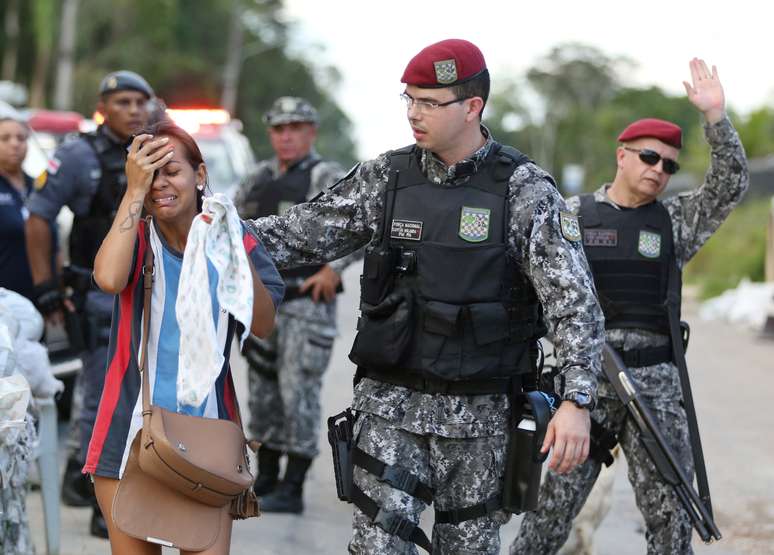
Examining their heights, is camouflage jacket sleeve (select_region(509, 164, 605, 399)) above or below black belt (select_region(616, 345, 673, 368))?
above

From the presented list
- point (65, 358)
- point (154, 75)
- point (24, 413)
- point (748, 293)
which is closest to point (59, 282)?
point (65, 358)

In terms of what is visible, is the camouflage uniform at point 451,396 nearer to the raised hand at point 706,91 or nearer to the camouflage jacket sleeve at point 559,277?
the camouflage jacket sleeve at point 559,277

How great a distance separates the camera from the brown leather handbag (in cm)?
362

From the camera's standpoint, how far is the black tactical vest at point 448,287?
411 cm

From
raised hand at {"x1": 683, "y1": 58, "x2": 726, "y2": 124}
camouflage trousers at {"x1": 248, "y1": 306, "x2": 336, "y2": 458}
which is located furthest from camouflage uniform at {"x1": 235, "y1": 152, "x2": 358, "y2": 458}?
raised hand at {"x1": 683, "y1": 58, "x2": 726, "y2": 124}

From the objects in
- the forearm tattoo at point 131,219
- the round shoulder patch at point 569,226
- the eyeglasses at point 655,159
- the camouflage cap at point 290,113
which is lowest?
the forearm tattoo at point 131,219

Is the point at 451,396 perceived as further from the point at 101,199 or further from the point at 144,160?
the point at 101,199

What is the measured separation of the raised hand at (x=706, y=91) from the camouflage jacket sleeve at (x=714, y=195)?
6 centimetres

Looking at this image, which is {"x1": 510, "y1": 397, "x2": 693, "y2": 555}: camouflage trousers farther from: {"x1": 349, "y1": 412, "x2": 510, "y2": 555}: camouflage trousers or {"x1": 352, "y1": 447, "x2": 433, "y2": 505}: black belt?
{"x1": 352, "y1": 447, "x2": 433, "y2": 505}: black belt

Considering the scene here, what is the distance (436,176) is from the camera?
427 cm

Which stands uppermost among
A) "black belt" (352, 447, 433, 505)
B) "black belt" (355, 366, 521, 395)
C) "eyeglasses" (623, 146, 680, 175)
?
"eyeglasses" (623, 146, 680, 175)

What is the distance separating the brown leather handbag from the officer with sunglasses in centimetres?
205

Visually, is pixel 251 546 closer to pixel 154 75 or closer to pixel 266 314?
pixel 266 314

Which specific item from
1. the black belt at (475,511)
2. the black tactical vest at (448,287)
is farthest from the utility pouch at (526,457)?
the black tactical vest at (448,287)
